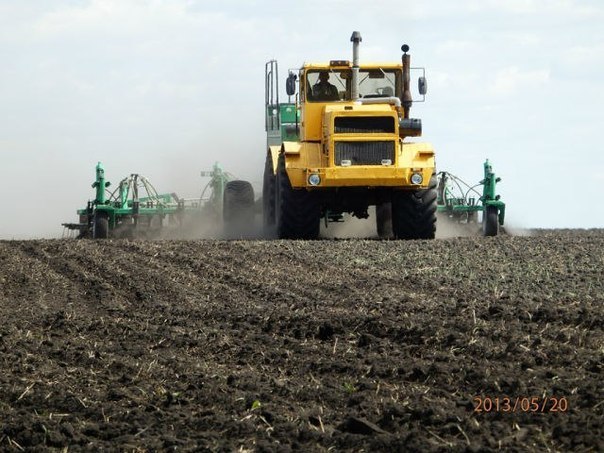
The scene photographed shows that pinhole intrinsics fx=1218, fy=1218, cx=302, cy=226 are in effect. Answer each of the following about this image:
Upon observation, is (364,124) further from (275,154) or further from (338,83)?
(275,154)

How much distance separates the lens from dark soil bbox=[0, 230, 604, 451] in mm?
6445

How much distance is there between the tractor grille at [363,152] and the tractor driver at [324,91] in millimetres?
1227

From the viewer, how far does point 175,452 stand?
6.10 m

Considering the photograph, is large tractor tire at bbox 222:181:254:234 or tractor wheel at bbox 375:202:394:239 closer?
tractor wheel at bbox 375:202:394:239

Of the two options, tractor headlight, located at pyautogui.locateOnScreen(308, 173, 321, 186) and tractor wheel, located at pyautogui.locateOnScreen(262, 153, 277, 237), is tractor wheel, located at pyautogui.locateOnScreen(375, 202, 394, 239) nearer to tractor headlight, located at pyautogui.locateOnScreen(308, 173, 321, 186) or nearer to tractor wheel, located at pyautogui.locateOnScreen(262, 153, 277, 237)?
tractor wheel, located at pyautogui.locateOnScreen(262, 153, 277, 237)

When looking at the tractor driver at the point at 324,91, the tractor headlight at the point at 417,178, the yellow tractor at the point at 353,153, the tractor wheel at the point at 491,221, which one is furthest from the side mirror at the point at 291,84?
the tractor wheel at the point at 491,221

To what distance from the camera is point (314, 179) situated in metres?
19.4

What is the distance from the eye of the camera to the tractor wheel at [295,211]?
19.9 meters

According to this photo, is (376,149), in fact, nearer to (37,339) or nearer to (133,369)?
(37,339)

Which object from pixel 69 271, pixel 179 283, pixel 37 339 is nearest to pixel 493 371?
pixel 37 339

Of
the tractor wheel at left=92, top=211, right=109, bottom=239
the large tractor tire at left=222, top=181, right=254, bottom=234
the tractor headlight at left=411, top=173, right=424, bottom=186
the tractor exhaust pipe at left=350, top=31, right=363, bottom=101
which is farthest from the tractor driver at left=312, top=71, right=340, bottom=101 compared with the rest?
the tractor wheel at left=92, top=211, right=109, bottom=239

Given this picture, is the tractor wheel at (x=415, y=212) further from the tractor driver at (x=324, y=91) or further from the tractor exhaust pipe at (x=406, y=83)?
the tractor driver at (x=324, y=91)

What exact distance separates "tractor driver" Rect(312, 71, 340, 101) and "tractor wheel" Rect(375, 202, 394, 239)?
2.29 m
